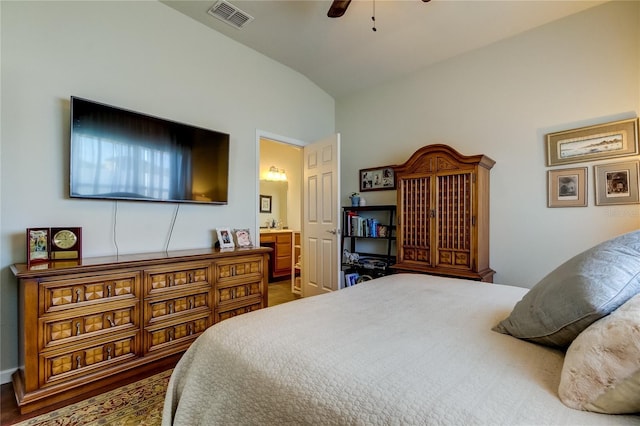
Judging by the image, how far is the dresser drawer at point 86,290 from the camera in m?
1.69

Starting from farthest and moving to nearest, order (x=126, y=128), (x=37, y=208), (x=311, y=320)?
(x=126, y=128) < (x=37, y=208) < (x=311, y=320)

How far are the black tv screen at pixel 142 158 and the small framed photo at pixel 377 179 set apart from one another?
6.15ft

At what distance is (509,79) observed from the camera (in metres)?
2.85

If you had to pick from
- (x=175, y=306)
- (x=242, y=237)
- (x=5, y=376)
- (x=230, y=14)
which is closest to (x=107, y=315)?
(x=175, y=306)

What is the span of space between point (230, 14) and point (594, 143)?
3.46 metres

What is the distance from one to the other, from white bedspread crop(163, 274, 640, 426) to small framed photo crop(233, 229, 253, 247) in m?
1.77

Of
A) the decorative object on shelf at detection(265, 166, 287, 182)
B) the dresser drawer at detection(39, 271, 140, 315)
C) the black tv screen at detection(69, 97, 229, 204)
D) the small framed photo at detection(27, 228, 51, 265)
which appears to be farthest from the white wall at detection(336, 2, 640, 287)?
the small framed photo at detection(27, 228, 51, 265)

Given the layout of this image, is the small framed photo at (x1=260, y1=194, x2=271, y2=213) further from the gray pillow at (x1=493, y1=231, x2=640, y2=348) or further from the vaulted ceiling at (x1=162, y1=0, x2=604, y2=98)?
the gray pillow at (x1=493, y1=231, x2=640, y2=348)

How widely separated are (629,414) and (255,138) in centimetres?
338

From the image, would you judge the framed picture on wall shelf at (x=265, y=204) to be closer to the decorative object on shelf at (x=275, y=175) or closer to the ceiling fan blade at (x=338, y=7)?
the decorative object on shelf at (x=275, y=175)

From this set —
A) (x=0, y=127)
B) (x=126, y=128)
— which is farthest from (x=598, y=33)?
(x=0, y=127)

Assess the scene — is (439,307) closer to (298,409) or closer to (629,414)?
(629,414)

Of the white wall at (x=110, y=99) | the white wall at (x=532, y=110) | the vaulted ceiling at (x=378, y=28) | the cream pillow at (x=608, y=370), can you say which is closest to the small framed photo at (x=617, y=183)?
the white wall at (x=532, y=110)

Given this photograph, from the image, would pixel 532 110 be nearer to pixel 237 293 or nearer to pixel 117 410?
pixel 237 293
